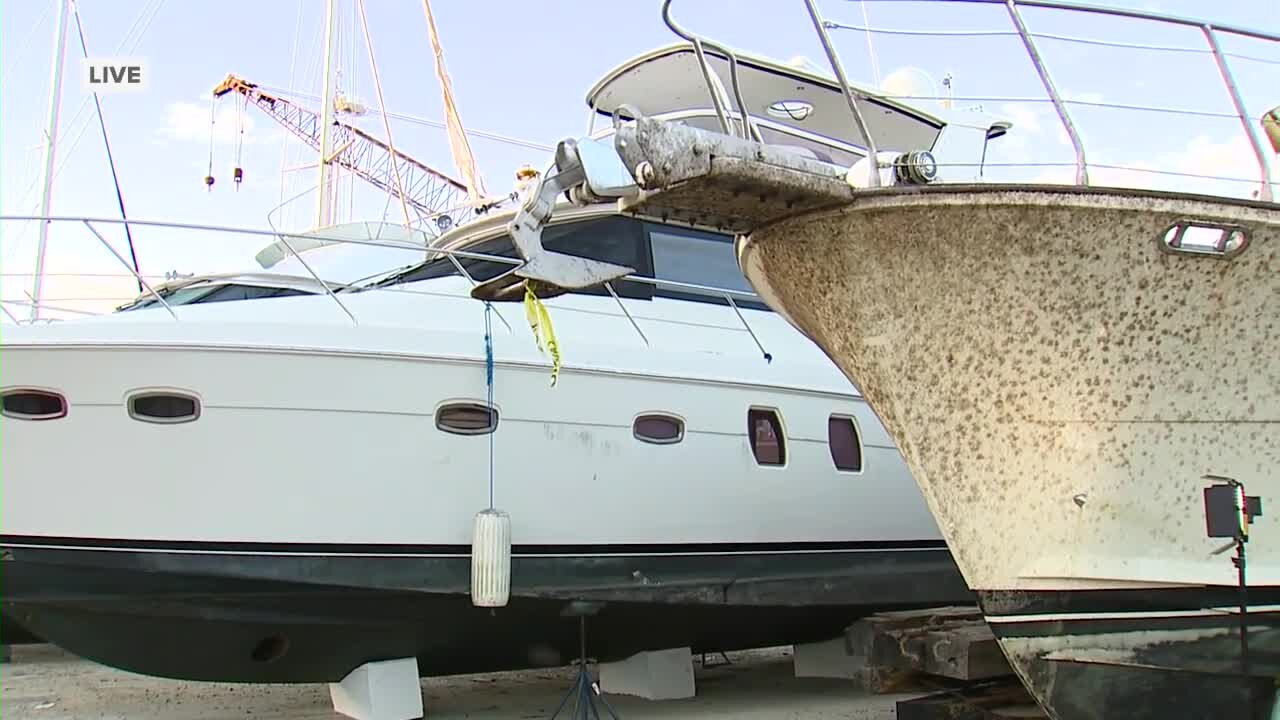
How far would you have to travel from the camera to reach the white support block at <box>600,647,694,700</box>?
771cm

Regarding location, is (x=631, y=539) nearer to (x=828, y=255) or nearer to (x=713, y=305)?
(x=713, y=305)

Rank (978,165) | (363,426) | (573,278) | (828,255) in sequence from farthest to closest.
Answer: (363,426) → (978,165) → (828,255) → (573,278)

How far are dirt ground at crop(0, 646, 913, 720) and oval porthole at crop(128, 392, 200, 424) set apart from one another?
2672mm

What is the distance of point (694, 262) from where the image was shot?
7.90 meters

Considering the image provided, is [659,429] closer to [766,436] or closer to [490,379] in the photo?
[766,436]

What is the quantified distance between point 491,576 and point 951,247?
9.82 ft

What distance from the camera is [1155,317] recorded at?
14.9 feet

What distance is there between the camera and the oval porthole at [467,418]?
20.1 feet

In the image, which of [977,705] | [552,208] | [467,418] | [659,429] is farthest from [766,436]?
[552,208]

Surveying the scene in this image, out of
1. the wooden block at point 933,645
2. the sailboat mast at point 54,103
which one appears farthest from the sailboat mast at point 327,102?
the wooden block at point 933,645

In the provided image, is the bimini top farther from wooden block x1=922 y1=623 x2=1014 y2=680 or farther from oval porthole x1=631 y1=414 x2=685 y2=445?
wooden block x1=922 y1=623 x2=1014 y2=680

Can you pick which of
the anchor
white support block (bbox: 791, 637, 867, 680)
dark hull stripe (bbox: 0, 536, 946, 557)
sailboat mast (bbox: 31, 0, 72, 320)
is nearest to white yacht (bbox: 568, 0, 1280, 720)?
the anchor

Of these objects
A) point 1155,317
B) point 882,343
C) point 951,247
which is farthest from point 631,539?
point 1155,317

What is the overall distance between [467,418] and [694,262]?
240cm
